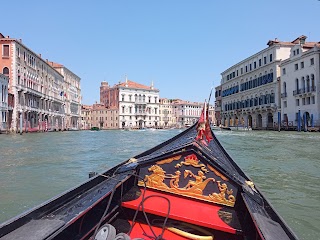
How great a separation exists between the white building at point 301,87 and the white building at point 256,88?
3.55 feet

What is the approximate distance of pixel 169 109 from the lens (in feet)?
190

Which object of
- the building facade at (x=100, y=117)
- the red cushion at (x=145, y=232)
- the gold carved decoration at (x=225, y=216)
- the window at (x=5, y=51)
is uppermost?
the window at (x=5, y=51)

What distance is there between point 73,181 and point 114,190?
2.60 meters

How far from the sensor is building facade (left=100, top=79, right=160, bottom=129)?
47.7m

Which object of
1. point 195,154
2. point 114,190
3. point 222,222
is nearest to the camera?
point 222,222

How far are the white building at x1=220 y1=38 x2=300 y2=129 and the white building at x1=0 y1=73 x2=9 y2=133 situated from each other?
19.7 metres

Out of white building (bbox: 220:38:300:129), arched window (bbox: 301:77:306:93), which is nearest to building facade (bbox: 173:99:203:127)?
white building (bbox: 220:38:300:129)

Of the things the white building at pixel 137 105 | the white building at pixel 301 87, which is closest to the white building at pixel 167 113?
the white building at pixel 137 105

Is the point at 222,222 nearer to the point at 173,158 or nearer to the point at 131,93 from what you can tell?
the point at 173,158

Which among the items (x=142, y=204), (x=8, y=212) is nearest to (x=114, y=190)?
(x=142, y=204)

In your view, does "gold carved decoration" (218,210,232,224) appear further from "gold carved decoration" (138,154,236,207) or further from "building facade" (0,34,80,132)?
"building facade" (0,34,80,132)

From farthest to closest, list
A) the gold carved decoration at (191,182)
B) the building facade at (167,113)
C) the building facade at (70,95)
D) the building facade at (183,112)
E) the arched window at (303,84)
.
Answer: the building facade at (183,112)
the building facade at (167,113)
the building facade at (70,95)
the arched window at (303,84)
the gold carved decoration at (191,182)

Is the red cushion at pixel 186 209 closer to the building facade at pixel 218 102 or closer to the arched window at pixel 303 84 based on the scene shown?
the arched window at pixel 303 84

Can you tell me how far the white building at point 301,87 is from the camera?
18.3m
